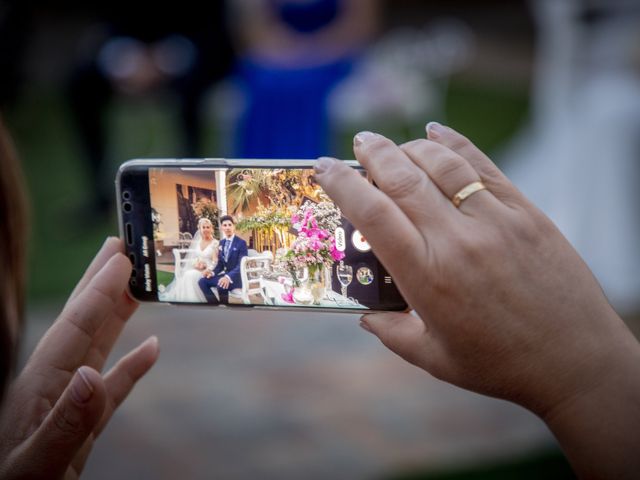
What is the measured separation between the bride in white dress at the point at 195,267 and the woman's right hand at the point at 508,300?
427 millimetres

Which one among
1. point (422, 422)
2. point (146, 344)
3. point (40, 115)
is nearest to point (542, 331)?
point (146, 344)

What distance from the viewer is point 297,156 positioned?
3.72 m

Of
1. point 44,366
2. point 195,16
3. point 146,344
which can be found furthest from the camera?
point 195,16

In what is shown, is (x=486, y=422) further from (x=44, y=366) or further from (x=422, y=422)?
(x=44, y=366)

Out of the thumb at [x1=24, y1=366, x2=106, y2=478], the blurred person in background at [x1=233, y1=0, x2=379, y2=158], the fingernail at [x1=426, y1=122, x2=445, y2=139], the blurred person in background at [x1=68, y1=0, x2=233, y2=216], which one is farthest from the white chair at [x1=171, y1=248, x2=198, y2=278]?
the blurred person in background at [x1=68, y1=0, x2=233, y2=216]

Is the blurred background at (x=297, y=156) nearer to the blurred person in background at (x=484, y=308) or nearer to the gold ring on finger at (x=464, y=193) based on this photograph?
the blurred person in background at (x=484, y=308)

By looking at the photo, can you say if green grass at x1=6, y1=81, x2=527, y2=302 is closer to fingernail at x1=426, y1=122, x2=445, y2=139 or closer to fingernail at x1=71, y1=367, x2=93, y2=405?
fingernail at x1=71, y1=367, x2=93, y2=405

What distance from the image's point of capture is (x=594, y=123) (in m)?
4.23

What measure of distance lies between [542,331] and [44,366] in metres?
0.76

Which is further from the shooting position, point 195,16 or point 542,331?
point 195,16

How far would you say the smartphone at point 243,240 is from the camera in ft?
4.26

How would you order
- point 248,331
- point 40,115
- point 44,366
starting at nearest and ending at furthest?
point 44,366 < point 248,331 < point 40,115

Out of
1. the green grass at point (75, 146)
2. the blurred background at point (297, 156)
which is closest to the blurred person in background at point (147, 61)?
the blurred background at point (297, 156)

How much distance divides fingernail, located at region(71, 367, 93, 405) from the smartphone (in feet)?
1.34
